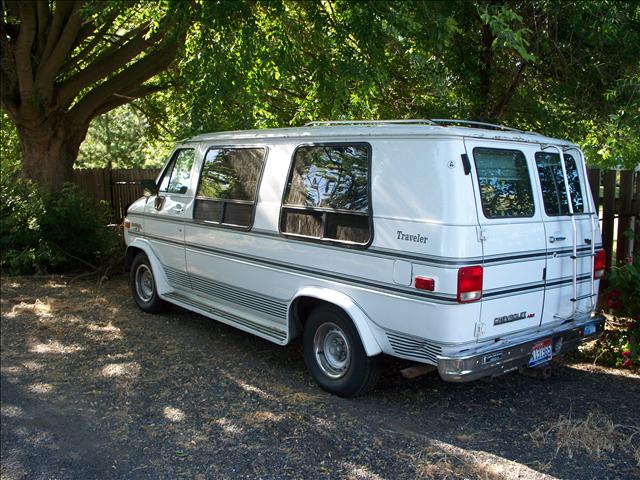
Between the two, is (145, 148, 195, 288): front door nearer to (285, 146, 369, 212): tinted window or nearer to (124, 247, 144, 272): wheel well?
(124, 247, 144, 272): wheel well

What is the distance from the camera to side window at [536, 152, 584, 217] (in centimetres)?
497

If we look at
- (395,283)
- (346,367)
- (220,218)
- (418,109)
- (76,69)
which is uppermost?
(76,69)

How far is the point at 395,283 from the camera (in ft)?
14.8

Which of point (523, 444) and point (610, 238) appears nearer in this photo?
point (523, 444)

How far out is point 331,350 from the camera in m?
5.22

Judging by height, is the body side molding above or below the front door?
below

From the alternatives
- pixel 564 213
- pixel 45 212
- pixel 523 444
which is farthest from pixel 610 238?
pixel 45 212

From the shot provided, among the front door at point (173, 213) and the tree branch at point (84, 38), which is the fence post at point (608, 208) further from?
the tree branch at point (84, 38)

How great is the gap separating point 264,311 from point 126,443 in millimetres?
1822

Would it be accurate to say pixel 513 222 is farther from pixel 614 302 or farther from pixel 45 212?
pixel 45 212

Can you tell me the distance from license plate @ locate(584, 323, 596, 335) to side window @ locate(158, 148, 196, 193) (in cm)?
434

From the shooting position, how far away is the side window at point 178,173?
6.89 meters

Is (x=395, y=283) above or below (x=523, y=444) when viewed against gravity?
above

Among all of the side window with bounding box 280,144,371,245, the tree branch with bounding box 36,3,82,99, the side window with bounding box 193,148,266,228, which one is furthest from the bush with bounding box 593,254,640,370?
the tree branch with bounding box 36,3,82,99
